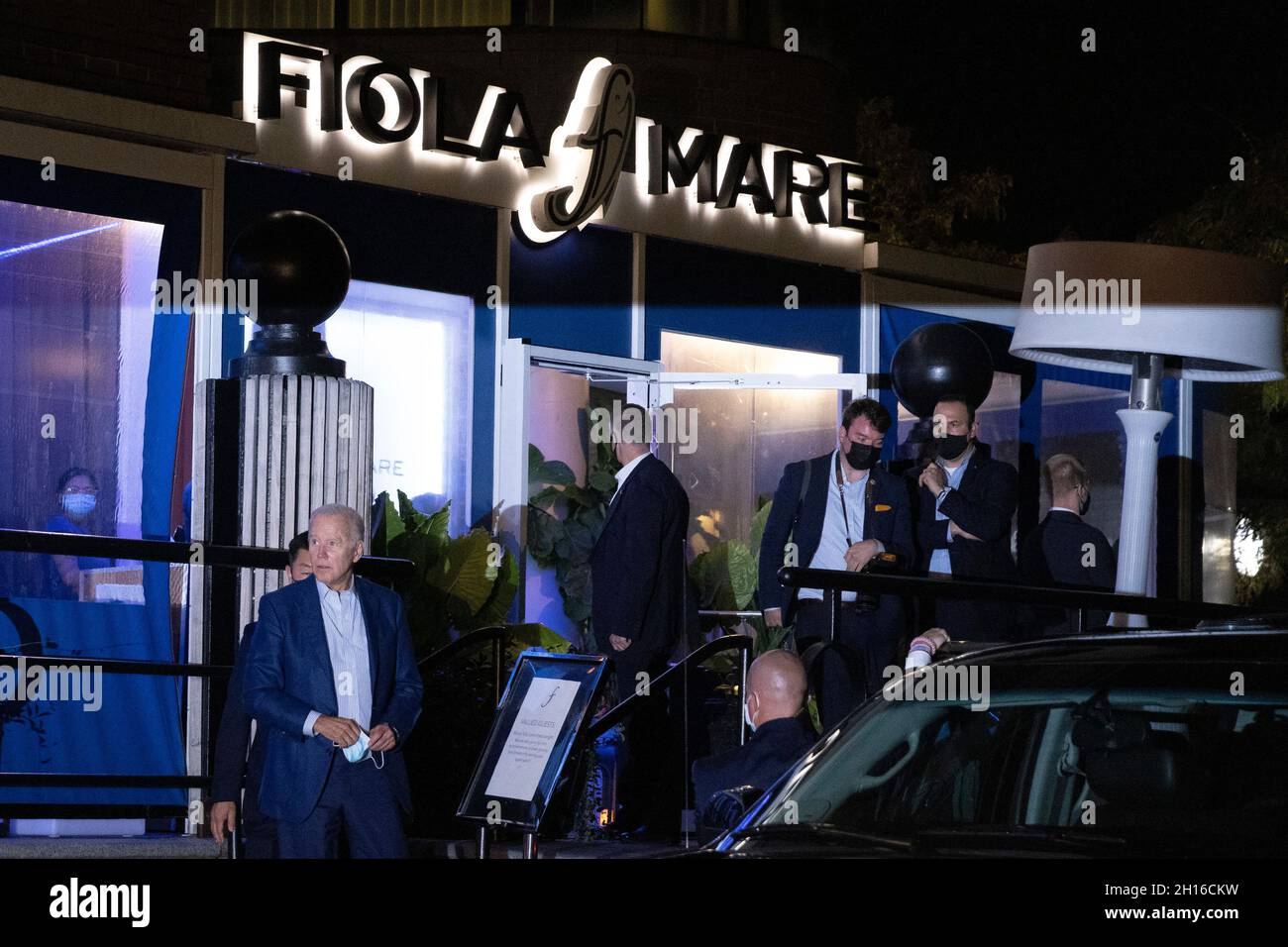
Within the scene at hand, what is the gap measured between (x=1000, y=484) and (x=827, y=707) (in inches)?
56.4

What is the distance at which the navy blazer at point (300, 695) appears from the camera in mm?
6906

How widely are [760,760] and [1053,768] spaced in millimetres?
2217

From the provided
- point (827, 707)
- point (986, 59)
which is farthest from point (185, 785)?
point (986, 59)

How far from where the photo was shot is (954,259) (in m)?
17.0

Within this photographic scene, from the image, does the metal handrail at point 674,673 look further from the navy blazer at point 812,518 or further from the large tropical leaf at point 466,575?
the large tropical leaf at point 466,575

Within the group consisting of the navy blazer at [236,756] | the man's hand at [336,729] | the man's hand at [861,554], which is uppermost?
the man's hand at [861,554]

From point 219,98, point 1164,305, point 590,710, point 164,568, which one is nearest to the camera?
point 590,710

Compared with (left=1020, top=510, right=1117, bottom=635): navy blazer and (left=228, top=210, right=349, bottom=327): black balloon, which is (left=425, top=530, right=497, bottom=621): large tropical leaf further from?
(left=1020, top=510, right=1117, bottom=635): navy blazer

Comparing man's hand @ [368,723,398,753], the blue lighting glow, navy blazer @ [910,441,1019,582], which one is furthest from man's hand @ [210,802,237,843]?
the blue lighting glow

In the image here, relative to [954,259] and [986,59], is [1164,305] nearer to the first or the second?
[954,259]

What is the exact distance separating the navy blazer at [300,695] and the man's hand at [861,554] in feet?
9.50

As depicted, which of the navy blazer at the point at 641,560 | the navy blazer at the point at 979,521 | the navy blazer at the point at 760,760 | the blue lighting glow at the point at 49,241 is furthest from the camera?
the blue lighting glow at the point at 49,241

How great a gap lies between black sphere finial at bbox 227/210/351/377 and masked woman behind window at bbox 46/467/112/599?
1758 mm
